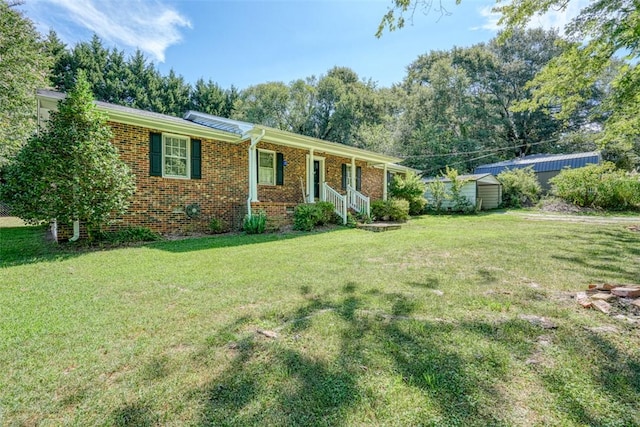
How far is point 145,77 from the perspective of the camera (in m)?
24.4

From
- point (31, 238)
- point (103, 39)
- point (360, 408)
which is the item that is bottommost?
point (360, 408)

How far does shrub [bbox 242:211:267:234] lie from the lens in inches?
352

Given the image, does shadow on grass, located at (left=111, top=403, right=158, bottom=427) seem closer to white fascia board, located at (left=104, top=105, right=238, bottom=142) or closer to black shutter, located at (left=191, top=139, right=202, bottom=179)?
white fascia board, located at (left=104, top=105, right=238, bottom=142)

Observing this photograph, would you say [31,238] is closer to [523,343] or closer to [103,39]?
[523,343]

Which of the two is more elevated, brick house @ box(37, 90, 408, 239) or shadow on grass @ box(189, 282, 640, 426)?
brick house @ box(37, 90, 408, 239)

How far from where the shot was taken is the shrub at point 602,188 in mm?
14359

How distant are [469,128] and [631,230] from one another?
2302 cm

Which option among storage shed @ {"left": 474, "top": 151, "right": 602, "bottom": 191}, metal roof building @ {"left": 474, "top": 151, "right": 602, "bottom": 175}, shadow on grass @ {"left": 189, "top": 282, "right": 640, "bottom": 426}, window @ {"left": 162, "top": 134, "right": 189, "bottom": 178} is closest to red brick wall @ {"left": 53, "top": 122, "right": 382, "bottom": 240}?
window @ {"left": 162, "top": 134, "right": 189, "bottom": 178}

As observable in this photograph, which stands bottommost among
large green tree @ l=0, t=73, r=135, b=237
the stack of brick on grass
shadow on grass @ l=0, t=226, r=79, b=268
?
the stack of brick on grass

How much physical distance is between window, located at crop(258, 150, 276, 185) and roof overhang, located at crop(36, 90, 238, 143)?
144 centimetres

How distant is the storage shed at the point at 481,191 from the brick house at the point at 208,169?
26.6ft

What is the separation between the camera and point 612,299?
3.08 meters

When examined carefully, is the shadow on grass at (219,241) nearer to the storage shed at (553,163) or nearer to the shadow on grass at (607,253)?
the shadow on grass at (607,253)

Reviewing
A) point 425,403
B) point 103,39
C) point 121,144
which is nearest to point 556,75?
point 425,403
